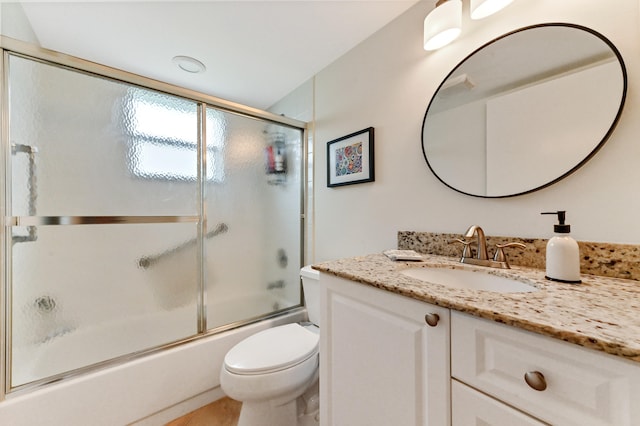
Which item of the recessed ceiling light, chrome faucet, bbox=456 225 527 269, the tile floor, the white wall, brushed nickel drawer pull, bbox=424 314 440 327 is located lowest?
the tile floor

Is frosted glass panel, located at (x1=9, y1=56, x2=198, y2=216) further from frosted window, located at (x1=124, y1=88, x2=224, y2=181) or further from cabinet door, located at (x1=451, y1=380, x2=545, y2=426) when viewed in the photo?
A: cabinet door, located at (x1=451, y1=380, x2=545, y2=426)

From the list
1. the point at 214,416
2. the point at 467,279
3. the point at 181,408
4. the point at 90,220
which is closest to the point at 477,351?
the point at 467,279

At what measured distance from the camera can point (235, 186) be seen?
1662 millimetres

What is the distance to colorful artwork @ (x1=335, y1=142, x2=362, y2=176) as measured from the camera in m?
1.45

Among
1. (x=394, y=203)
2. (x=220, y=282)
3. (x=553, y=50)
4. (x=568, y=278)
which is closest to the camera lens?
(x=568, y=278)

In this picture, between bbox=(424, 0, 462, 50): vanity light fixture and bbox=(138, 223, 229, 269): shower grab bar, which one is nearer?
bbox=(424, 0, 462, 50): vanity light fixture

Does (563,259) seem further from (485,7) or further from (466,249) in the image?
(485,7)

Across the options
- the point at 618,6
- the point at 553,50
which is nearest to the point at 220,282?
the point at 553,50

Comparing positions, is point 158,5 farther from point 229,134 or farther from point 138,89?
point 229,134

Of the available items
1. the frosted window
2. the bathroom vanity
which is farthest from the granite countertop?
the frosted window

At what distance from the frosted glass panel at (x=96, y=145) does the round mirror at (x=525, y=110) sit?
4.63 ft

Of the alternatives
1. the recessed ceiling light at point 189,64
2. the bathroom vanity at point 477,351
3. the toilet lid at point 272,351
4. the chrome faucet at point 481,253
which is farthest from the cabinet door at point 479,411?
the recessed ceiling light at point 189,64

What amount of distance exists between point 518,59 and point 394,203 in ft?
2.42

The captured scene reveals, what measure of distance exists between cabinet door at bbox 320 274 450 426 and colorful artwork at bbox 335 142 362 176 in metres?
0.80
